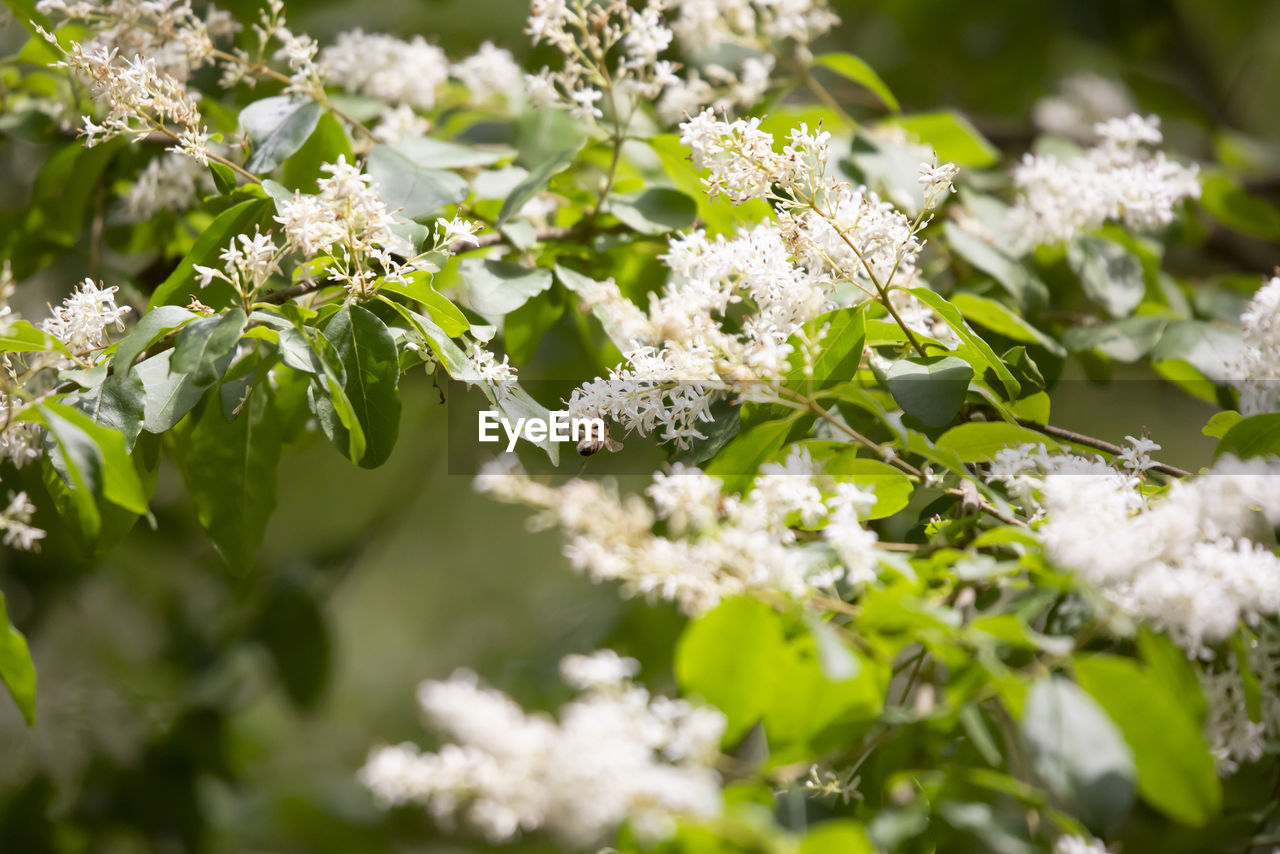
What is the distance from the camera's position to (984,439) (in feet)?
2.75

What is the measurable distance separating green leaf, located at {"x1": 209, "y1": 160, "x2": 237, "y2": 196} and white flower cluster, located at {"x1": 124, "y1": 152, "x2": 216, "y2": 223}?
0.79ft

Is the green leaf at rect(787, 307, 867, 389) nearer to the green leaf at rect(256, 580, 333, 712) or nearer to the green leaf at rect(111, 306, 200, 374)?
the green leaf at rect(111, 306, 200, 374)

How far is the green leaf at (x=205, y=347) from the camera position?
0.75 m

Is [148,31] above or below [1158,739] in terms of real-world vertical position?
above

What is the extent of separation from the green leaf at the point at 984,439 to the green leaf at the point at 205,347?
614 millimetres

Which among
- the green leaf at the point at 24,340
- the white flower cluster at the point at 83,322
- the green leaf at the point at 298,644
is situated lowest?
the green leaf at the point at 298,644

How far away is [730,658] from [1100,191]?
3.26 feet

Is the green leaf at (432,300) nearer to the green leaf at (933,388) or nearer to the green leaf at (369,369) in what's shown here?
the green leaf at (369,369)

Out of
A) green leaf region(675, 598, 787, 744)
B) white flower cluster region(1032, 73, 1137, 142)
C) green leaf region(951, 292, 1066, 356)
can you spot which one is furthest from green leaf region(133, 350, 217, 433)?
white flower cluster region(1032, 73, 1137, 142)

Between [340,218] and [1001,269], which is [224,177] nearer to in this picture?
[340,218]

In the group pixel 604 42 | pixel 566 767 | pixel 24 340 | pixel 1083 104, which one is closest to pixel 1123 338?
pixel 604 42

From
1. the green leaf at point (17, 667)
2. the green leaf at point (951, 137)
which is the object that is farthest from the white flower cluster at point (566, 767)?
the green leaf at point (951, 137)

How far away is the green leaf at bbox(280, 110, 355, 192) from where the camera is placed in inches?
44.1

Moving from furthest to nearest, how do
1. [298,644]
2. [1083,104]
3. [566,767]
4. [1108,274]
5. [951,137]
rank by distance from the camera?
[1083,104] < [298,644] < [951,137] < [1108,274] < [566,767]
